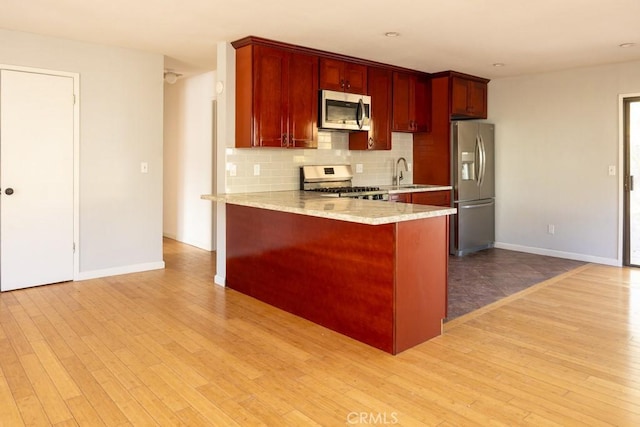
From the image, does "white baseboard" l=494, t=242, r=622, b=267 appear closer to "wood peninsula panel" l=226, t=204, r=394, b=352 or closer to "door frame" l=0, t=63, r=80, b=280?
"wood peninsula panel" l=226, t=204, r=394, b=352

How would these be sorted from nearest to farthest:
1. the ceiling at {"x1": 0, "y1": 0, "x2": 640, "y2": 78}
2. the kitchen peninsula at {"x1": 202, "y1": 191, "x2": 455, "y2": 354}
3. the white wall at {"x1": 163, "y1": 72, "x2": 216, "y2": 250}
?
the kitchen peninsula at {"x1": 202, "y1": 191, "x2": 455, "y2": 354}
the ceiling at {"x1": 0, "y1": 0, "x2": 640, "y2": 78}
the white wall at {"x1": 163, "y1": 72, "x2": 216, "y2": 250}

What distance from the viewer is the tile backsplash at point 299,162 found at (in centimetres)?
464

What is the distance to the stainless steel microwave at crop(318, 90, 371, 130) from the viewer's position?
4.94 m

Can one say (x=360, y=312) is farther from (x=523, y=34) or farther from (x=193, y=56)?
(x=193, y=56)

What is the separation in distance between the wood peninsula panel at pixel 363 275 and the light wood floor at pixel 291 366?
12 cm

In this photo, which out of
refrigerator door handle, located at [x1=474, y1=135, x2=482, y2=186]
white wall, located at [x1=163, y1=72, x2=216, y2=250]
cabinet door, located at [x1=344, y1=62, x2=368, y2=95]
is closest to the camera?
cabinet door, located at [x1=344, y1=62, x2=368, y2=95]

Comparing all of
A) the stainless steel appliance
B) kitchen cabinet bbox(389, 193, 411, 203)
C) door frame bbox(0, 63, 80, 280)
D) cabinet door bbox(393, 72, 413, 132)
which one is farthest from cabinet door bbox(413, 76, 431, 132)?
door frame bbox(0, 63, 80, 280)

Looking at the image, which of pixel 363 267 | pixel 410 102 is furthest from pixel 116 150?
pixel 410 102

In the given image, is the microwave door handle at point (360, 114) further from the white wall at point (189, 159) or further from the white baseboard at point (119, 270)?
the white baseboard at point (119, 270)

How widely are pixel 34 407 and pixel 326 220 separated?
2.00 metres

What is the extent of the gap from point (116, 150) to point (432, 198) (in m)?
3.73

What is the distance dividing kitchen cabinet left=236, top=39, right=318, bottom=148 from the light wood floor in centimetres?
159

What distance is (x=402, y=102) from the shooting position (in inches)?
235

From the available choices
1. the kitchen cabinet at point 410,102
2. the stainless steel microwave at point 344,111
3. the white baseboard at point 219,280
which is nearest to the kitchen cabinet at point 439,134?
the kitchen cabinet at point 410,102
